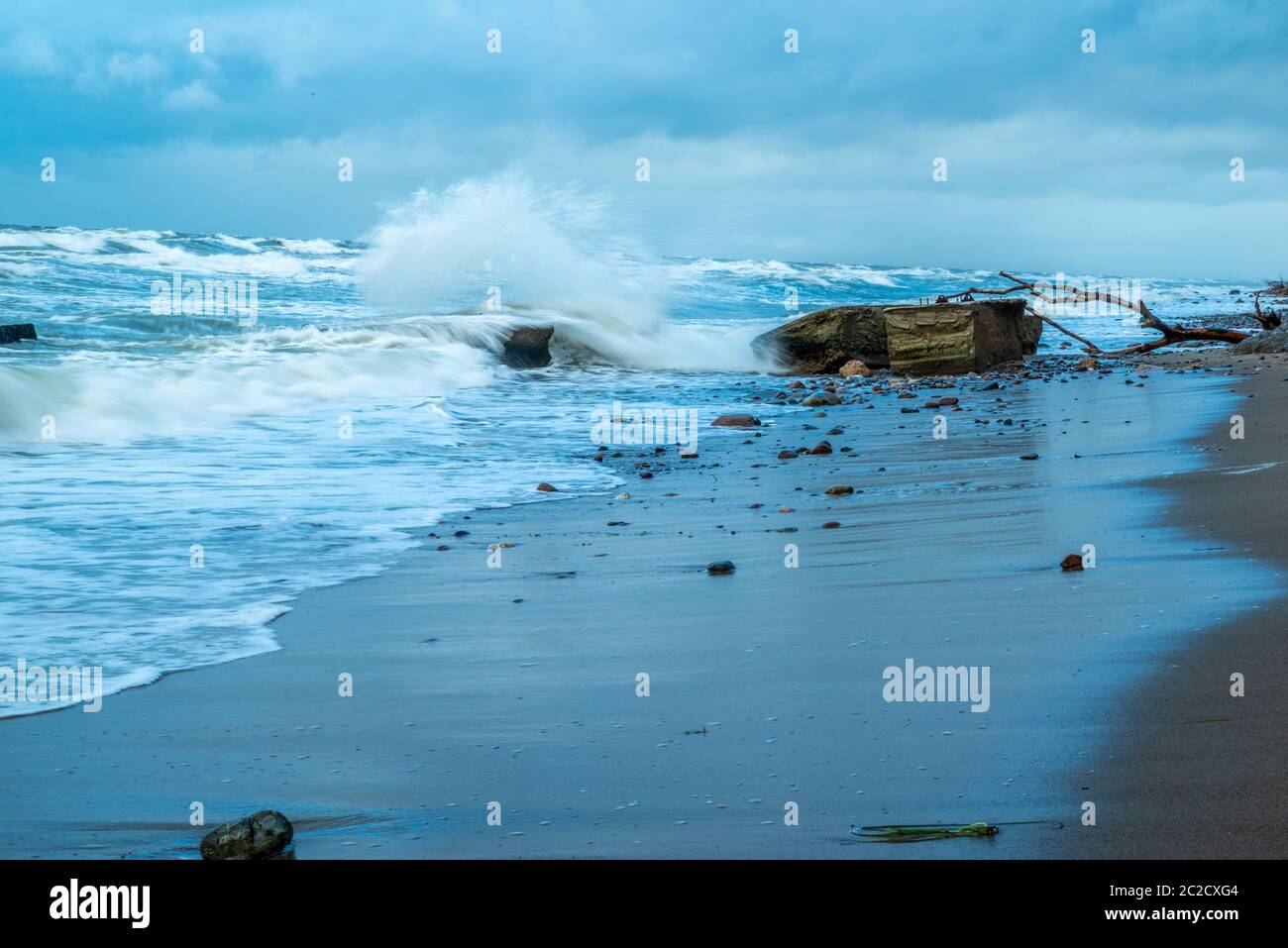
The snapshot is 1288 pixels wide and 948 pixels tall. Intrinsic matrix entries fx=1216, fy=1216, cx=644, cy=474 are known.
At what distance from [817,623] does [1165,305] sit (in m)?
37.9

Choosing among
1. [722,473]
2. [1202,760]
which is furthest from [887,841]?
[722,473]

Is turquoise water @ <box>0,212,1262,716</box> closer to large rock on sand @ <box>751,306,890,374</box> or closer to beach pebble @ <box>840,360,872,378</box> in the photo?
large rock on sand @ <box>751,306,890,374</box>

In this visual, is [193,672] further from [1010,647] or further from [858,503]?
[858,503]

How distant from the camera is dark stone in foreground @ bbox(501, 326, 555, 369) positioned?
17609 mm

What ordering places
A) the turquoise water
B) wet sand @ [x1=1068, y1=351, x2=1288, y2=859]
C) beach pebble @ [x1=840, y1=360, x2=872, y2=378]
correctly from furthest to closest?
1. beach pebble @ [x1=840, y1=360, x2=872, y2=378]
2. the turquoise water
3. wet sand @ [x1=1068, y1=351, x2=1288, y2=859]

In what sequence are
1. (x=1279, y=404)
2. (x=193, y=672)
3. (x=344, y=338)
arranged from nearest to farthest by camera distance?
(x=193, y=672) → (x=1279, y=404) → (x=344, y=338)

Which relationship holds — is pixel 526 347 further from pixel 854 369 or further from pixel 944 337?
pixel 944 337

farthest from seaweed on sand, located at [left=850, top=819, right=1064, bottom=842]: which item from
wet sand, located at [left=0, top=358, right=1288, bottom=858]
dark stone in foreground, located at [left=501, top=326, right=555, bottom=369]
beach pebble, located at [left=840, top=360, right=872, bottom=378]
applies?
dark stone in foreground, located at [left=501, top=326, right=555, bottom=369]

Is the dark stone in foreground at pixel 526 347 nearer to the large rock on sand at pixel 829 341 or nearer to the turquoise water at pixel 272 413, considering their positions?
the turquoise water at pixel 272 413

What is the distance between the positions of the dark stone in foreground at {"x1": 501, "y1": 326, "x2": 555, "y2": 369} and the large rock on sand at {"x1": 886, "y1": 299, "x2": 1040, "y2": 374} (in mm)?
5175

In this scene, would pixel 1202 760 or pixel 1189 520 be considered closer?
pixel 1202 760

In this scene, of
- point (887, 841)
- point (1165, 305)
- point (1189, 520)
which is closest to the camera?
point (887, 841)

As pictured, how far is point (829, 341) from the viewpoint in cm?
1708

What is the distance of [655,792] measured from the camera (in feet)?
8.66
